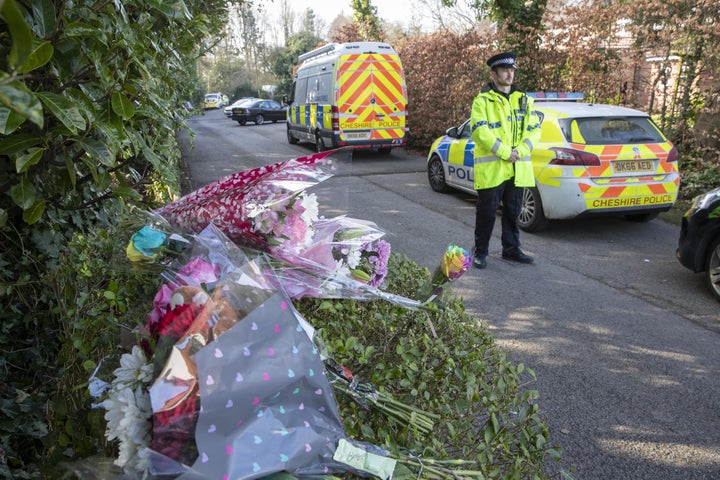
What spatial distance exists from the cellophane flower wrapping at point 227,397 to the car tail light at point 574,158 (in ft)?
19.9

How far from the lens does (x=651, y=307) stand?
495 cm

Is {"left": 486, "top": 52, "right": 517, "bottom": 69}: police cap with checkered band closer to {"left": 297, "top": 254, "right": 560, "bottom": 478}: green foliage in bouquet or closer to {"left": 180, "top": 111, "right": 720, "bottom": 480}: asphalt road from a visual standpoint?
{"left": 180, "top": 111, "right": 720, "bottom": 480}: asphalt road

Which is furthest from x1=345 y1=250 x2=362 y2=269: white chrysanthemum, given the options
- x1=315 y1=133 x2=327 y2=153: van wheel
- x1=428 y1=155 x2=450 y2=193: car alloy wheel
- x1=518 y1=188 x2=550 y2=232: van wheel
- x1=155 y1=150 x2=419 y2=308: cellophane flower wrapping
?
x1=315 y1=133 x2=327 y2=153: van wheel

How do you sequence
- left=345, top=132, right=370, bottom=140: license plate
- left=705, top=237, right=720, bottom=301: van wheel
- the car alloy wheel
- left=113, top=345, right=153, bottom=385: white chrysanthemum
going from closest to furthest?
left=113, top=345, right=153, bottom=385: white chrysanthemum
left=705, top=237, right=720, bottom=301: van wheel
the car alloy wheel
left=345, top=132, right=370, bottom=140: license plate

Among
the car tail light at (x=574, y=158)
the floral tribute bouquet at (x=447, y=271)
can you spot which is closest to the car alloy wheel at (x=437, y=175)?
the car tail light at (x=574, y=158)

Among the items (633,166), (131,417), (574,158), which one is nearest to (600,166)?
(574,158)

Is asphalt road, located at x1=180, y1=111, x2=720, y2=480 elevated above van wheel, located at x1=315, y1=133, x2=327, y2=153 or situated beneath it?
situated beneath

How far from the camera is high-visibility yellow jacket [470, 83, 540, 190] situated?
18.1 feet

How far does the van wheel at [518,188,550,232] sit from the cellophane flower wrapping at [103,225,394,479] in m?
6.26

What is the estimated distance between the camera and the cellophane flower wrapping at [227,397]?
1109 mm

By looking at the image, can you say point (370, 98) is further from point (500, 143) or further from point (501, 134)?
point (500, 143)

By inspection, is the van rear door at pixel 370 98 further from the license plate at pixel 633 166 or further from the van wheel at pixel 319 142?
the license plate at pixel 633 166

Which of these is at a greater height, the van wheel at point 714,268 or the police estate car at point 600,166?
the police estate car at point 600,166

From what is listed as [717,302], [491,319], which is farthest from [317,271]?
[717,302]
